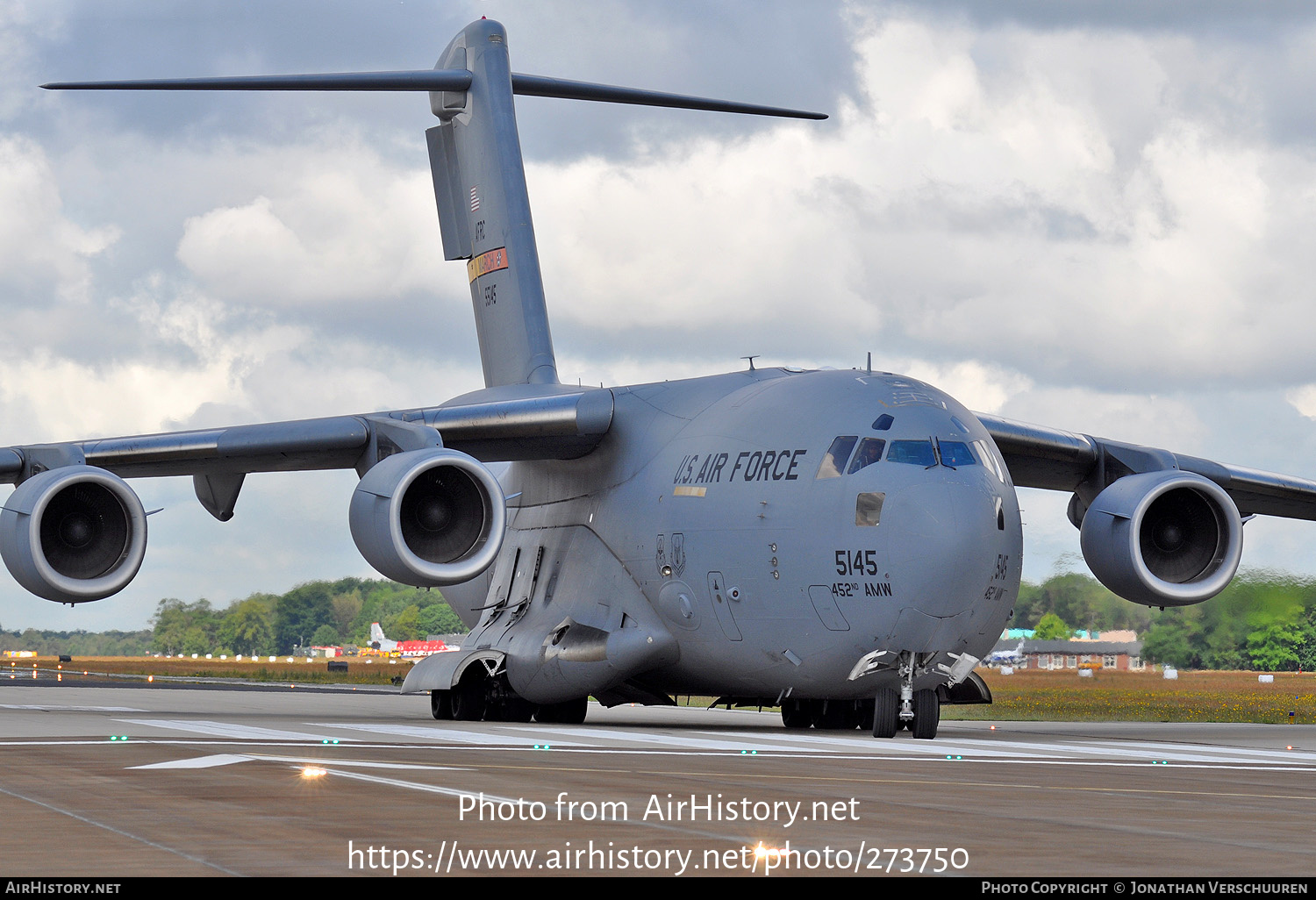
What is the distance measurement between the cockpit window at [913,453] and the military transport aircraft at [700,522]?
2 cm

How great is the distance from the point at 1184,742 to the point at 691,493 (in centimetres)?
535

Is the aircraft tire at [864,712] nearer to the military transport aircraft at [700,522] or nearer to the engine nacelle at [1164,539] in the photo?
the military transport aircraft at [700,522]

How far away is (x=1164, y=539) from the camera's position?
731 inches

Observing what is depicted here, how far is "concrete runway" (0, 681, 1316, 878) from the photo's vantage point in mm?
5812

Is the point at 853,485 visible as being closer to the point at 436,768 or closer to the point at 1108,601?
the point at 436,768

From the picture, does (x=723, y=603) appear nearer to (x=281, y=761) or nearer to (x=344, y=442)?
(x=344, y=442)

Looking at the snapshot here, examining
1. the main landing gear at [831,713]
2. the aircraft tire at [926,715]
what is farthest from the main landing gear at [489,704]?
the aircraft tire at [926,715]

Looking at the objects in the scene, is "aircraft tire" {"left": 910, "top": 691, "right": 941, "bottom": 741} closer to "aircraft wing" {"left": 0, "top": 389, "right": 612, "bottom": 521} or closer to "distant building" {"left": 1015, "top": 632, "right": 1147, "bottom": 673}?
"aircraft wing" {"left": 0, "top": 389, "right": 612, "bottom": 521}

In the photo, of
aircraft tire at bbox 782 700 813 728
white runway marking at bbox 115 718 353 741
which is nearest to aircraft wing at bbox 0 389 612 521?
white runway marking at bbox 115 718 353 741

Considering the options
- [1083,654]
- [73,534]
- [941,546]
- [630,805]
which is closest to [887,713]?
[941,546]

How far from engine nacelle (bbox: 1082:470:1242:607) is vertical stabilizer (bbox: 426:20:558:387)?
775cm

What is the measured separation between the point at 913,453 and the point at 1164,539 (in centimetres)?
488

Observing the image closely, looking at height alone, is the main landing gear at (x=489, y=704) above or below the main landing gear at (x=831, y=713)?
above

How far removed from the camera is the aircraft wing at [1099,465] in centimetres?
1945
